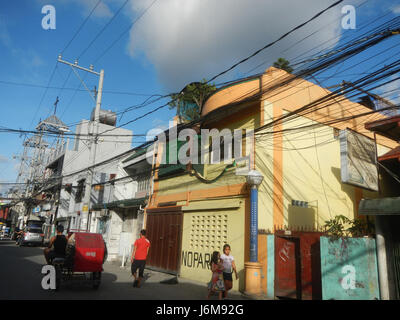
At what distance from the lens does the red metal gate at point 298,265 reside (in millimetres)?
8547

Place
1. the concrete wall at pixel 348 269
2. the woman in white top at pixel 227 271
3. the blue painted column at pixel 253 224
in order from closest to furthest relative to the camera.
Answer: the concrete wall at pixel 348 269, the woman in white top at pixel 227 271, the blue painted column at pixel 253 224

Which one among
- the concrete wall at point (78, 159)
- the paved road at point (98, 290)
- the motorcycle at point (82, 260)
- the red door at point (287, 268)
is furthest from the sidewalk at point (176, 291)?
the concrete wall at point (78, 159)

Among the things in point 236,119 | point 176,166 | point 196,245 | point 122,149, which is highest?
point 122,149

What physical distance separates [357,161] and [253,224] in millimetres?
3626

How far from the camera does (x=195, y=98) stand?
2244cm

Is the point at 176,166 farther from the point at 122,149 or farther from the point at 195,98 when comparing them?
the point at 122,149

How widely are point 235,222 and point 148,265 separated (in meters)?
6.66

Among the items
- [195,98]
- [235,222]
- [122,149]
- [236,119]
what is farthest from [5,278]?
[122,149]

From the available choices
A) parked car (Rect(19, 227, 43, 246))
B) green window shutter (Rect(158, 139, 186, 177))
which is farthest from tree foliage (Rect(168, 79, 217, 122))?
parked car (Rect(19, 227, 43, 246))

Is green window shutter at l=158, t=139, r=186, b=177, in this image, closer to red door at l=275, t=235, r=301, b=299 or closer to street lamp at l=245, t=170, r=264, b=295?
street lamp at l=245, t=170, r=264, b=295

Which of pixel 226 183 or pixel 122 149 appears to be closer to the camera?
pixel 226 183

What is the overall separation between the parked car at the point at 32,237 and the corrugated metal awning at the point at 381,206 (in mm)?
27499

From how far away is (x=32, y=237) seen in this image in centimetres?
2720

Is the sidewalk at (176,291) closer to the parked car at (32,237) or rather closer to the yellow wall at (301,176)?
the yellow wall at (301,176)
